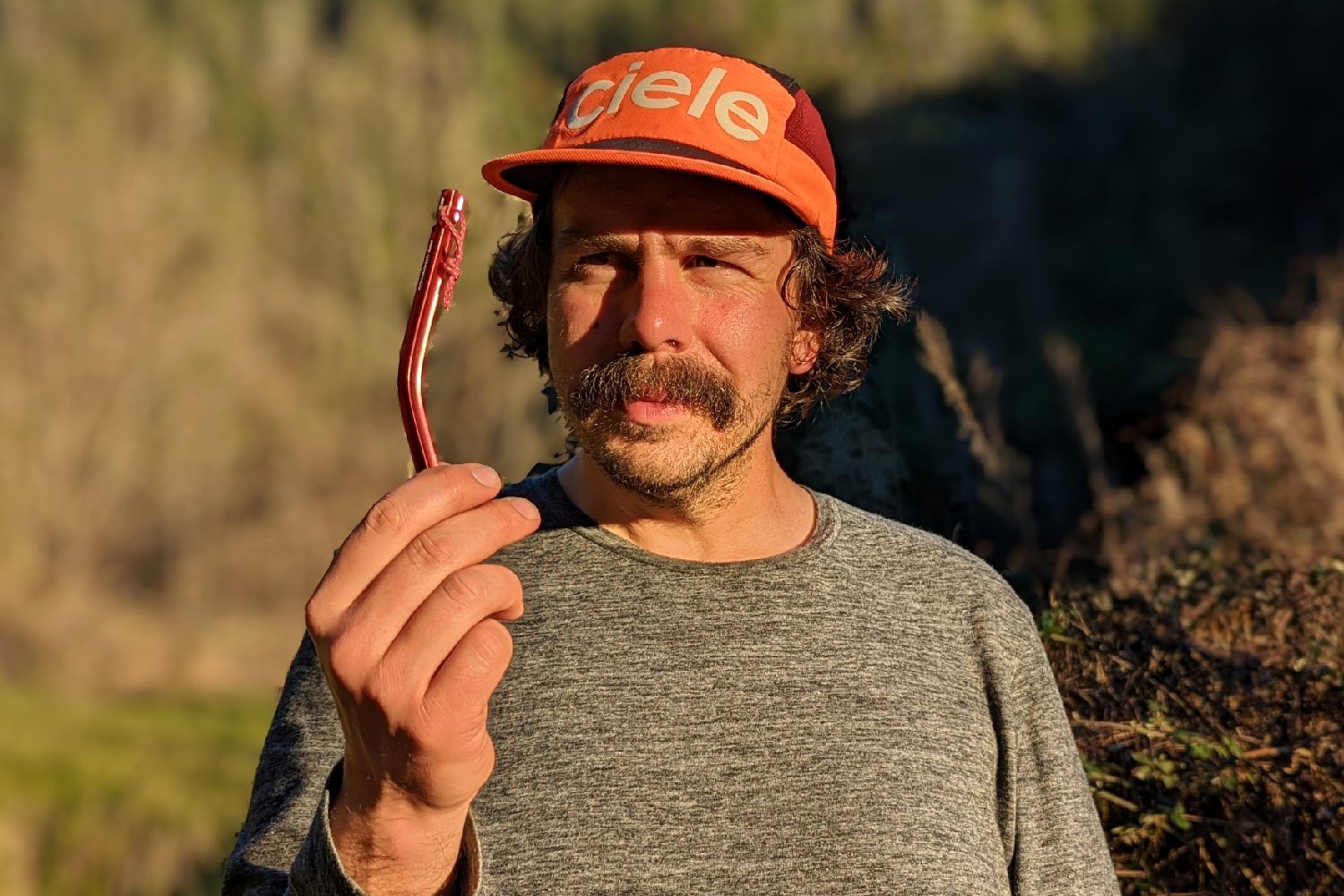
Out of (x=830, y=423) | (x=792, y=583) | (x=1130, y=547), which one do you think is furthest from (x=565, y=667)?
(x=1130, y=547)

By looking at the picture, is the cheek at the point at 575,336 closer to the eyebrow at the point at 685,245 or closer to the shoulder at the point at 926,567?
the eyebrow at the point at 685,245

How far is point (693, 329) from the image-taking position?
2.04 m

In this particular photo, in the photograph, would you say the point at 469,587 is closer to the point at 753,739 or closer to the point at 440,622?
the point at 440,622

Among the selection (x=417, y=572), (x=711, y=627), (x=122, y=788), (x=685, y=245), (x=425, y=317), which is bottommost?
(x=122, y=788)

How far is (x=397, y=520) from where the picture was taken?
1.45 metres

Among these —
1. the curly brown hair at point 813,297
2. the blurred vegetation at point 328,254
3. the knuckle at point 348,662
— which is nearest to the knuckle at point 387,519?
the knuckle at point 348,662

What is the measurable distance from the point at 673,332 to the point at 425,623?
2.21ft

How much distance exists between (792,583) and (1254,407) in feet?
14.6

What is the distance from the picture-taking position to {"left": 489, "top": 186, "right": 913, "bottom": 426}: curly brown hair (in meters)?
2.25

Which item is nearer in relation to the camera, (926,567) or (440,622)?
(440,622)

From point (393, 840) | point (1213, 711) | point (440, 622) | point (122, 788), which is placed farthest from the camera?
point (122, 788)

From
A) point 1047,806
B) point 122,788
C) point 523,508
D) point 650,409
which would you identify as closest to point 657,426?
point 650,409

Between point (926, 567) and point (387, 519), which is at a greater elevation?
point (387, 519)

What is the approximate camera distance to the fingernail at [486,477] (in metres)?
1.49
